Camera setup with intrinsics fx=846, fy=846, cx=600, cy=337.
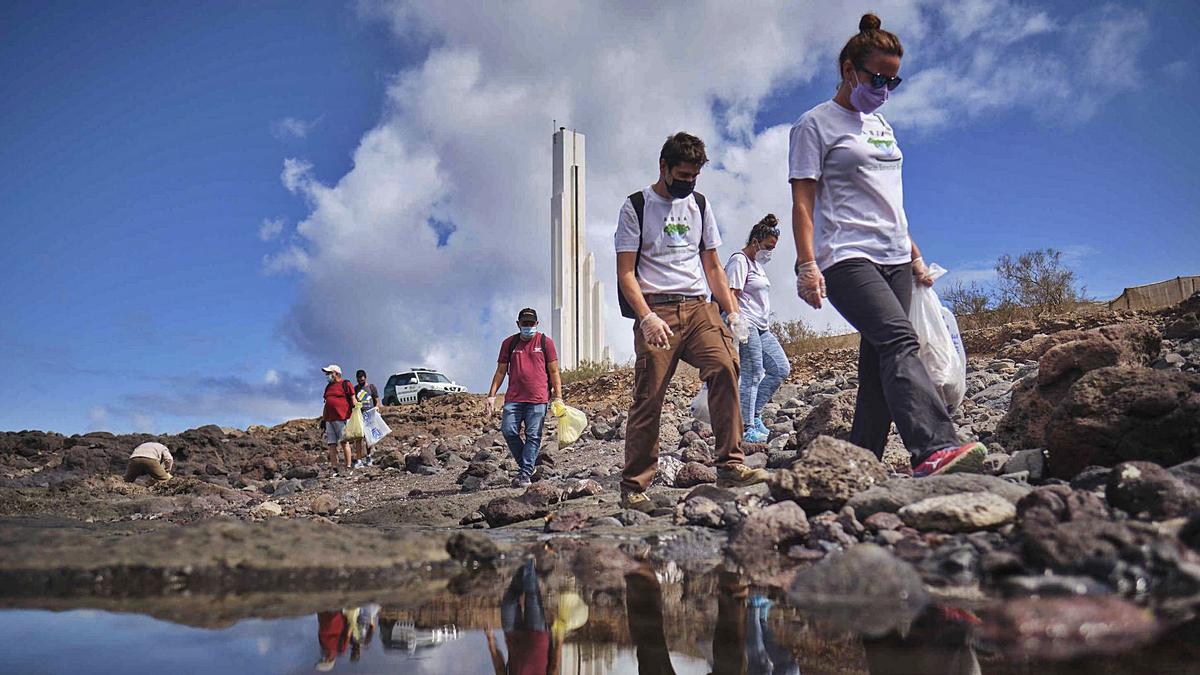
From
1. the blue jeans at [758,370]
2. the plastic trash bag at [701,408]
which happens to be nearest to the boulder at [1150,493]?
the plastic trash bag at [701,408]

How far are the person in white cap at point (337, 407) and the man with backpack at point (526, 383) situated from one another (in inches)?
208

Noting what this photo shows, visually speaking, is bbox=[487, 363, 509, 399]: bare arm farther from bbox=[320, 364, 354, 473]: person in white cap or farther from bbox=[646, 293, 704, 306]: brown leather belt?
bbox=[320, 364, 354, 473]: person in white cap

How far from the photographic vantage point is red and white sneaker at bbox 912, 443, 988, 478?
148 inches

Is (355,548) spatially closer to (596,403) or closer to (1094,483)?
(1094,483)

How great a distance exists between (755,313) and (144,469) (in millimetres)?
10374

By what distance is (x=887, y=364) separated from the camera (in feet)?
13.5

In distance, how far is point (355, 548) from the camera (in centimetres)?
323

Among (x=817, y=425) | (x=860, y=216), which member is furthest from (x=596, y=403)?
(x=860, y=216)

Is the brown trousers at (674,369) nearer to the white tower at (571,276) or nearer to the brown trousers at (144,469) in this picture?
the brown trousers at (144,469)

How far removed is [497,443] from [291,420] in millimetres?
17119

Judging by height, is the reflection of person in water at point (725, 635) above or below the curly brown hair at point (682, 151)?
below

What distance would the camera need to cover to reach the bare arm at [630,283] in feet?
15.9

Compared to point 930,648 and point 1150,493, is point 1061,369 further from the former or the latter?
point 930,648

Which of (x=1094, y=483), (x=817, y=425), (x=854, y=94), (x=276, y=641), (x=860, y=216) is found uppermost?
(x=854, y=94)
